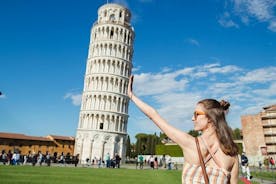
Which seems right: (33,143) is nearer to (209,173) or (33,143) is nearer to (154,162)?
(154,162)

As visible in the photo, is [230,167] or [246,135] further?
[246,135]

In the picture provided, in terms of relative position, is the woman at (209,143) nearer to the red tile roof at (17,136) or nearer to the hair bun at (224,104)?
the hair bun at (224,104)

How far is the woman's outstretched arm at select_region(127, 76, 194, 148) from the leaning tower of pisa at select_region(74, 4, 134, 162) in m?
59.3

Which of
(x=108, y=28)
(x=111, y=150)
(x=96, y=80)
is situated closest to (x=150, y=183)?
(x=111, y=150)

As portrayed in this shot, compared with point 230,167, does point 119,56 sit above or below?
above

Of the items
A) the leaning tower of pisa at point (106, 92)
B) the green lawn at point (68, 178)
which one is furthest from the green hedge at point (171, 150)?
the green lawn at point (68, 178)

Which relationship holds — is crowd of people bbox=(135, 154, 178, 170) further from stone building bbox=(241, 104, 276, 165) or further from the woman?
the woman

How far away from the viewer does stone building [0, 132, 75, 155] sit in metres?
62.6


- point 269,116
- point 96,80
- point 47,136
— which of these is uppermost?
point 96,80

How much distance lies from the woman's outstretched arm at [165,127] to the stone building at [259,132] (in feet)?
224

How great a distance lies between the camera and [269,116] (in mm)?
67312

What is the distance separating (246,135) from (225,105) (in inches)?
2795

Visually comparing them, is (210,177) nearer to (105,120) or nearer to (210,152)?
(210,152)

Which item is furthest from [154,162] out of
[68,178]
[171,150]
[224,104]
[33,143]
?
[224,104]
